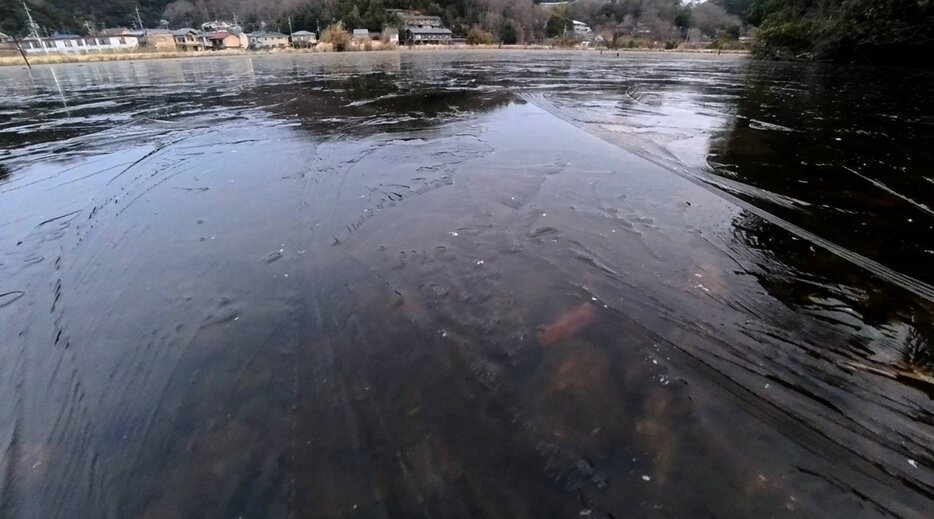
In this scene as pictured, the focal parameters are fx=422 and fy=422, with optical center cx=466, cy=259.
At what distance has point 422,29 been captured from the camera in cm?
7688

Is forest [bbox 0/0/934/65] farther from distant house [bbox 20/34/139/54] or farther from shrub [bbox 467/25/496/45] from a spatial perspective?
shrub [bbox 467/25/496/45]

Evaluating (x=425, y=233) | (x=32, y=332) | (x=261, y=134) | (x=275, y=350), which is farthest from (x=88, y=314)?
(x=261, y=134)

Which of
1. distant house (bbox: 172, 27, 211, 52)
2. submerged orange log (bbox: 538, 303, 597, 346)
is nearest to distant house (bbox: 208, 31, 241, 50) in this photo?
distant house (bbox: 172, 27, 211, 52)

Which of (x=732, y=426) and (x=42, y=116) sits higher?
(x=42, y=116)

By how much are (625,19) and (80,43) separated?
4387 inches

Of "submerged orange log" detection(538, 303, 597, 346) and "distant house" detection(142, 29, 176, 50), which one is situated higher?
"distant house" detection(142, 29, 176, 50)

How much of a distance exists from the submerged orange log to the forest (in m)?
31.1

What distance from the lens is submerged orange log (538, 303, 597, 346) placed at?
3.21m

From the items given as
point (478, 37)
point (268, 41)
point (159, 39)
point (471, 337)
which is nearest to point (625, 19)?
point (478, 37)

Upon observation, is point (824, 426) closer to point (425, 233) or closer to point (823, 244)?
point (823, 244)

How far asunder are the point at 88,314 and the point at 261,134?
22.9 ft

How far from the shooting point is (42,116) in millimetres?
12461

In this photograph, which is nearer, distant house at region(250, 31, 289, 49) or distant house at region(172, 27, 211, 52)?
distant house at region(172, 27, 211, 52)

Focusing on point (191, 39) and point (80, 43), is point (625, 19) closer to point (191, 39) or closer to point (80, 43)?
point (191, 39)
